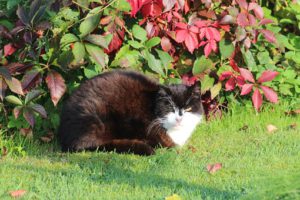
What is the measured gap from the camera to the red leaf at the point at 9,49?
5.98m

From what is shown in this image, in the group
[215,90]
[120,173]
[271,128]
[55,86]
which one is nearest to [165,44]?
[215,90]

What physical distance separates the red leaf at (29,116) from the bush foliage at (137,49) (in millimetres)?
11

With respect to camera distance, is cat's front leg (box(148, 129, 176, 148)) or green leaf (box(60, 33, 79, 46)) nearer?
green leaf (box(60, 33, 79, 46))

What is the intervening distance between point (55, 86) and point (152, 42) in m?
1.06

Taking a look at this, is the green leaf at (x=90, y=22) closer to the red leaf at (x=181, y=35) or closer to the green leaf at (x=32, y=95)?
the green leaf at (x=32, y=95)

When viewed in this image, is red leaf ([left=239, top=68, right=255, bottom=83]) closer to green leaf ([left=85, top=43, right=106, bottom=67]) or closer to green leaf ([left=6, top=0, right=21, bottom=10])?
green leaf ([left=85, top=43, right=106, bottom=67])

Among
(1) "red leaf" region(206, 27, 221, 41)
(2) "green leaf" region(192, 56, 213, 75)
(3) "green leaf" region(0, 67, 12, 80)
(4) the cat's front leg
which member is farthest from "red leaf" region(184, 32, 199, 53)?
(3) "green leaf" region(0, 67, 12, 80)

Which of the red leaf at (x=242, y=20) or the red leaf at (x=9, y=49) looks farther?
the red leaf at (x=242, y=20)

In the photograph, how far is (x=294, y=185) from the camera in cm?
281

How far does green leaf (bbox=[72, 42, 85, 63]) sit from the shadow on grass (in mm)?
814

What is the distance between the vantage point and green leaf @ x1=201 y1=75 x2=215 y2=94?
6.62 metres

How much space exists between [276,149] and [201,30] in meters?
1.41

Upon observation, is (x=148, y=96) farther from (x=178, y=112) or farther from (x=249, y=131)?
(x=249, y=131)

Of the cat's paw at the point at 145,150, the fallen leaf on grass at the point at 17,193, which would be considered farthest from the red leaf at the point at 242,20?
the fallen leaf on grass at the point at 17,193
